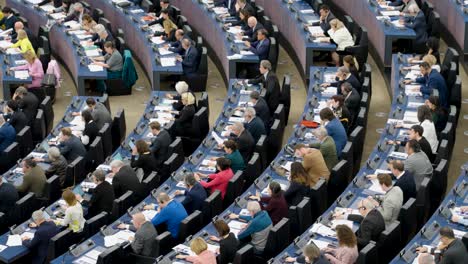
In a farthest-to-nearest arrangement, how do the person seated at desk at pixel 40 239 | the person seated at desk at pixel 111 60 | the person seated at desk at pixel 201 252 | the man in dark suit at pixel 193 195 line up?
the person seated at desk at pixel 111 60, the man in dark suit at pixel 193 195, the person seated at desk at pixel 40 239, the person seated at desk at pixel 201 252

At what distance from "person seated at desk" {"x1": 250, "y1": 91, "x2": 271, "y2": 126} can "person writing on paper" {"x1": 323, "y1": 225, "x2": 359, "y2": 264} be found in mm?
5012

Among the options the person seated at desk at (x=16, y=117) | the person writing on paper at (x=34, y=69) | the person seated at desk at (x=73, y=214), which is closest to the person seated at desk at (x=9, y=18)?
the person writing on paper at (x=34, y=69)

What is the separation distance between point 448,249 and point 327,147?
3556 mm

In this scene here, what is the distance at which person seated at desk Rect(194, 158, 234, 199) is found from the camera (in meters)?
14.1

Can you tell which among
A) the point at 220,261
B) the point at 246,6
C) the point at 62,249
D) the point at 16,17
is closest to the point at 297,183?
the point at 220,261

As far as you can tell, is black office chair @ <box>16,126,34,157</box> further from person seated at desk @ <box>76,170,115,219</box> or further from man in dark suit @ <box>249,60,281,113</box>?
man in dark suit @ <box>249,60,281,113</box>

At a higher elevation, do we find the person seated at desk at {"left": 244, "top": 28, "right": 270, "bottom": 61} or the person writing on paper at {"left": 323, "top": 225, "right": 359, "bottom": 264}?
the person writing on paper at {"left": 323, "top": 225, "right": 359, "bottom": 264}

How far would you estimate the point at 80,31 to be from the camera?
21125 millimetres

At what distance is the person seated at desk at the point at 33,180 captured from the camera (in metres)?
14.6

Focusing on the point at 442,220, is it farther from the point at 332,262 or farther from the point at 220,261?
the point at 220,261

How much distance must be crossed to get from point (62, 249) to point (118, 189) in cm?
160

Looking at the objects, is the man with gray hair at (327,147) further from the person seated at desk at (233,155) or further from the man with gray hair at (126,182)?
the man with gray hair at (126,182)

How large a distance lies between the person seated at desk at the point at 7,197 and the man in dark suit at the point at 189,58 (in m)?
5.85

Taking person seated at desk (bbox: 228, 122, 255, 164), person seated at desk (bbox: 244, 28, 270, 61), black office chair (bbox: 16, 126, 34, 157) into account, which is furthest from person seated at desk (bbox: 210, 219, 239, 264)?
person seated at desk (bbox: 244, 28, 270, 61)
